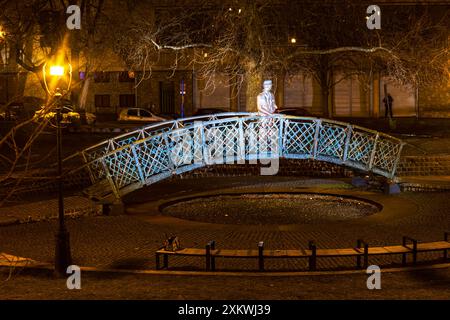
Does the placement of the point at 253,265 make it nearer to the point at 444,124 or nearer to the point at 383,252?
the point at 383,252

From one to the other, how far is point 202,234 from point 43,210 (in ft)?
14.8

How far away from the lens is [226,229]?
15.6 meters

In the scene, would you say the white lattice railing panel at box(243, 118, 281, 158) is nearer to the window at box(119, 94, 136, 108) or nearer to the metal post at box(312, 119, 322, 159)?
the metal post at box(312, 119, 322, 159)

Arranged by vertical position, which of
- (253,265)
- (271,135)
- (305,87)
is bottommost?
(253,265)

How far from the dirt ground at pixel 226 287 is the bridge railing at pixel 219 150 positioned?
6458 millimetres

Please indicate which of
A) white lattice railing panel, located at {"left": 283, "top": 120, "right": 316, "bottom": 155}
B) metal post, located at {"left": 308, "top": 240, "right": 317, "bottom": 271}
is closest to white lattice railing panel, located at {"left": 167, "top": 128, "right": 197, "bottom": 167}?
white lattice railing panel, located at {"left": 283, "top": 120, "right": 316, "bottom": 155}

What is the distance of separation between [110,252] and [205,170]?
11.9m

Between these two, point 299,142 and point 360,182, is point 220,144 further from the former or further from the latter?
point 360,182

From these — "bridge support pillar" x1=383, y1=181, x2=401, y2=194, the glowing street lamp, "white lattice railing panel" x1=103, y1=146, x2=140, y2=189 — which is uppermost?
the glowing street lamp

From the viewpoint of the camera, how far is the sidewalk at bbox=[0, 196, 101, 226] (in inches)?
657

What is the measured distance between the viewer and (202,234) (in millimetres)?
15164

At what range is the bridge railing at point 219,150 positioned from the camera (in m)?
18.2

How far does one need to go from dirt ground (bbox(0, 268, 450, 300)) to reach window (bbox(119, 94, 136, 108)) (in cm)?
4269

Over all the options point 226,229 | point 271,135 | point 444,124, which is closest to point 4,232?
point 226,229
